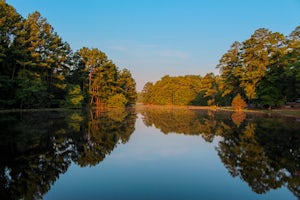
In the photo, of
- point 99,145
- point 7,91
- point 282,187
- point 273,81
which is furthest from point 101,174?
point 273,81

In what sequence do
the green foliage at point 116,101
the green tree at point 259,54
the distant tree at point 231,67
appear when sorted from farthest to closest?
the green foliage at point 116,101
the distant tree at point 231,67
the green tree at point 259,54

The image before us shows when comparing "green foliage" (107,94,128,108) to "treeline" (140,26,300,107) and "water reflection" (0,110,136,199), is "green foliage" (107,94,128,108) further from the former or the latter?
"water reflection" (0,110,136,199)

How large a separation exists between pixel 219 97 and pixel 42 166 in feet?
190

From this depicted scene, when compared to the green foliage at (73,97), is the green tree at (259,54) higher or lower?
higher

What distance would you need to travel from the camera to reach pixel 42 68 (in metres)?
34.8

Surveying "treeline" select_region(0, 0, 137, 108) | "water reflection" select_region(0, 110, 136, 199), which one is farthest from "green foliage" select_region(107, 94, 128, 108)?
"water reflection" select_region(0, 110, 136, 199)

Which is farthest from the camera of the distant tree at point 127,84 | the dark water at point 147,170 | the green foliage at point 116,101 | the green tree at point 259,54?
the distant tree at point 127,84

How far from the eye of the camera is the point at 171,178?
5.31 m

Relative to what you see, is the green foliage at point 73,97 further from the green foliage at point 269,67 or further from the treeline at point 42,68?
the green foliage at point 269,67

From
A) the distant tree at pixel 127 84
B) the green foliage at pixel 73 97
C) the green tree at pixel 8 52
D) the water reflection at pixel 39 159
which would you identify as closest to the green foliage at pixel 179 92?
the distant tree at pixel 127 84

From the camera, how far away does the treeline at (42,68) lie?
2878cm

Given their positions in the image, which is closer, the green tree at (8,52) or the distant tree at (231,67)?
the green tree at (8,52)

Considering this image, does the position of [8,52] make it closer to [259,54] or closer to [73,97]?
[73,97]

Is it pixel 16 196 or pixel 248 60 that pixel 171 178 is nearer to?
pixel 16 196
